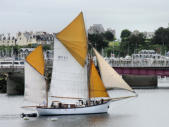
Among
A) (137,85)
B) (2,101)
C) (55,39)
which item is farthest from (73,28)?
(137,85)

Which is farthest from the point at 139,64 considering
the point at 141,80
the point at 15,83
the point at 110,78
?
the point at 110,78

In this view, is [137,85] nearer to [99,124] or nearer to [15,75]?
[15,75]

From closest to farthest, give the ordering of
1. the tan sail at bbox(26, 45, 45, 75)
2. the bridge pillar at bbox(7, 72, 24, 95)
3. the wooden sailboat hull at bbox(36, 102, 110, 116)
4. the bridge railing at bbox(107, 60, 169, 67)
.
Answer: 1. the wooden sailboat hull at bbox(36, 102, 110, 116)
2. the tan sail at bbox(26, 45, 45, 75)
3. the bridge pillar at bbox(7, 72, 24, 95)
4. the bridge railing at bbox(107, 60, 169, 67)

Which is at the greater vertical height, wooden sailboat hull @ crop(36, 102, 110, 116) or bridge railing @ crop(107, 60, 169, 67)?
bridge railing @ crop(107, 60, 169, 67)

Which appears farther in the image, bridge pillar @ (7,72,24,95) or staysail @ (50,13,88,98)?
bridge pillar @ (7,72,24,95)

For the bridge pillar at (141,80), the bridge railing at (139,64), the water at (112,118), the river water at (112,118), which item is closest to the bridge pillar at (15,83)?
the river water at (112,118)

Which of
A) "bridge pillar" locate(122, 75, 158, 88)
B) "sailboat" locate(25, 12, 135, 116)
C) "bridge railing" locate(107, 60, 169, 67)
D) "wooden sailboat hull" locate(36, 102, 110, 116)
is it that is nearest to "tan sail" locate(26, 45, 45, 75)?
"sailboat" locate(25, 12, 135, 116)

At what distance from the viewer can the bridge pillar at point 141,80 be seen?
6247 inches

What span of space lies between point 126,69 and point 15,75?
91.8 feet

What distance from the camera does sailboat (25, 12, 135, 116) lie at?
88.4 metres

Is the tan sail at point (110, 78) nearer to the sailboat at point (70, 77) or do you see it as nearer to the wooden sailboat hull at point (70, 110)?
the sailboat at point (70, 77)

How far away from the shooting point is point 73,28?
293 ft

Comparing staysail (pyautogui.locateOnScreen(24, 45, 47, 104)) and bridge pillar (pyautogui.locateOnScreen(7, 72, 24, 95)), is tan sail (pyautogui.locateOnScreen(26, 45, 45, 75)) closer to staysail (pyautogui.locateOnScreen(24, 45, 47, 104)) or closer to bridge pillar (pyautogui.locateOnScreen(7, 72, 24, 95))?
staysail (pyautogui.locateOnScreen(24, 45, 47, 104))

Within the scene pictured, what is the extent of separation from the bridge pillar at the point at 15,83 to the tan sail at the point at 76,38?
143 ft
